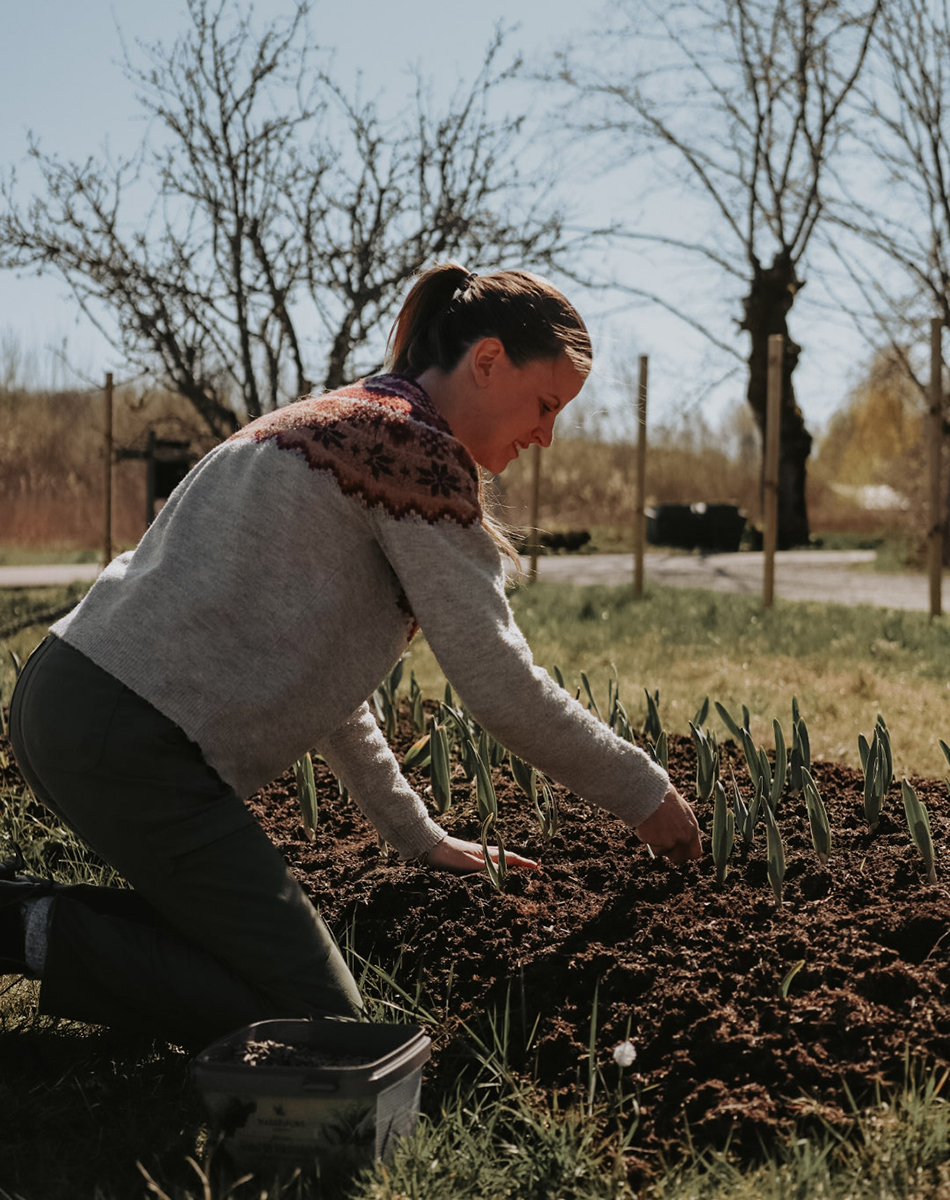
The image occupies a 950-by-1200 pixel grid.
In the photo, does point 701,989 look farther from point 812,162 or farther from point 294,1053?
point 812,162

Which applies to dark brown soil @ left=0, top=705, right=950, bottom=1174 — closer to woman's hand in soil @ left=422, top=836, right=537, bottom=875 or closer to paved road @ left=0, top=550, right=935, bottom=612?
woman's hand in soil @ left=422, top=836, right=537, bottom=875

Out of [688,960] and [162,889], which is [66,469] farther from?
[688,960]

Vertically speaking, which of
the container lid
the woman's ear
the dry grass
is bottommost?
the container lid

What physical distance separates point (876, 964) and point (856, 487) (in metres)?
40.6

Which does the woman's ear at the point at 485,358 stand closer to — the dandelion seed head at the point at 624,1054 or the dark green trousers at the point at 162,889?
the dark green trousers at the point at 162,889

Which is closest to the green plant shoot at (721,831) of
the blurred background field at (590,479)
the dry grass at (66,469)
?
the dry grass at (66,469)

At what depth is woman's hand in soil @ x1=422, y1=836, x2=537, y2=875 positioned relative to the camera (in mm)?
2428

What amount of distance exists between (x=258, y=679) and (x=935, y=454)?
280 inches

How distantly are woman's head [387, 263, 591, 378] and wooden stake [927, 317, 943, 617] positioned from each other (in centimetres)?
628

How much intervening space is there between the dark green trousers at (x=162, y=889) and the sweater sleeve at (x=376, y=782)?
1.55 feet

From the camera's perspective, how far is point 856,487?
40062mm

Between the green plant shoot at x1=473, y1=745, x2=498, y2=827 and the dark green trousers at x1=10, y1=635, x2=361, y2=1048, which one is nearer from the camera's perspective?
the dark green trousers at x1=10, y1=635, x2=361, y2=1048

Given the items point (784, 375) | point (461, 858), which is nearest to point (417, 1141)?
point (461, 858)

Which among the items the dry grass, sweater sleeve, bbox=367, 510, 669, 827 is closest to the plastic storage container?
sweater sleeve, bbox=367, 510, 669, 827
